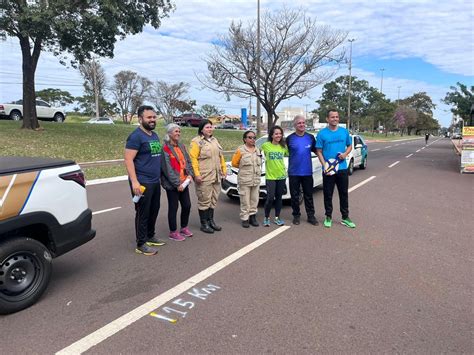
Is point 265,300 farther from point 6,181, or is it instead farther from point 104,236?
point 104,236

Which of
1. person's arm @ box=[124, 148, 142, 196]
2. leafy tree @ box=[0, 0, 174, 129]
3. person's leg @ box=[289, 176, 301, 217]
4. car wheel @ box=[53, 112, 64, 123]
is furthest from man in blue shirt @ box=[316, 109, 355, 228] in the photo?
car wheel @ box=[53, 112, 64, 123]

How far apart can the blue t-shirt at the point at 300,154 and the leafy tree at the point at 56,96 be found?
7229cm

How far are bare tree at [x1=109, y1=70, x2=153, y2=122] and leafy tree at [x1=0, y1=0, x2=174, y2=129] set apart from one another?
42853 mm

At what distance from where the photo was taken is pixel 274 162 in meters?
6.22

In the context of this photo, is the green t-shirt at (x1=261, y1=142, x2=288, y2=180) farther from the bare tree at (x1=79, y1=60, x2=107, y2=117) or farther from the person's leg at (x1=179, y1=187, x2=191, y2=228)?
the bare tree at (x1=79, y1=60, x2=107, y2=117)

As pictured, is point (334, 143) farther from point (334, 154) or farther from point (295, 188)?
point (295, 188)

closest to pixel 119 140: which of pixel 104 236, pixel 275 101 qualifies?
pixel 275 101

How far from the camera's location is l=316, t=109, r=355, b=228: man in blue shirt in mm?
6172

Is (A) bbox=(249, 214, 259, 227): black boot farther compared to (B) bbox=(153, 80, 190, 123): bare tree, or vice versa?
(B) bbox=(153, 80, 190, 123): bare tree

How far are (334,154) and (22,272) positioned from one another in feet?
15.1

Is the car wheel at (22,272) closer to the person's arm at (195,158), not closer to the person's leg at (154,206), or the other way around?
the person's leg at (154,206)

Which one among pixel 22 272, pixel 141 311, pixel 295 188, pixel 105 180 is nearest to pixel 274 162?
pixel 295 188

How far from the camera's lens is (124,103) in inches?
2520

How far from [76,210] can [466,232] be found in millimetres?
5704
